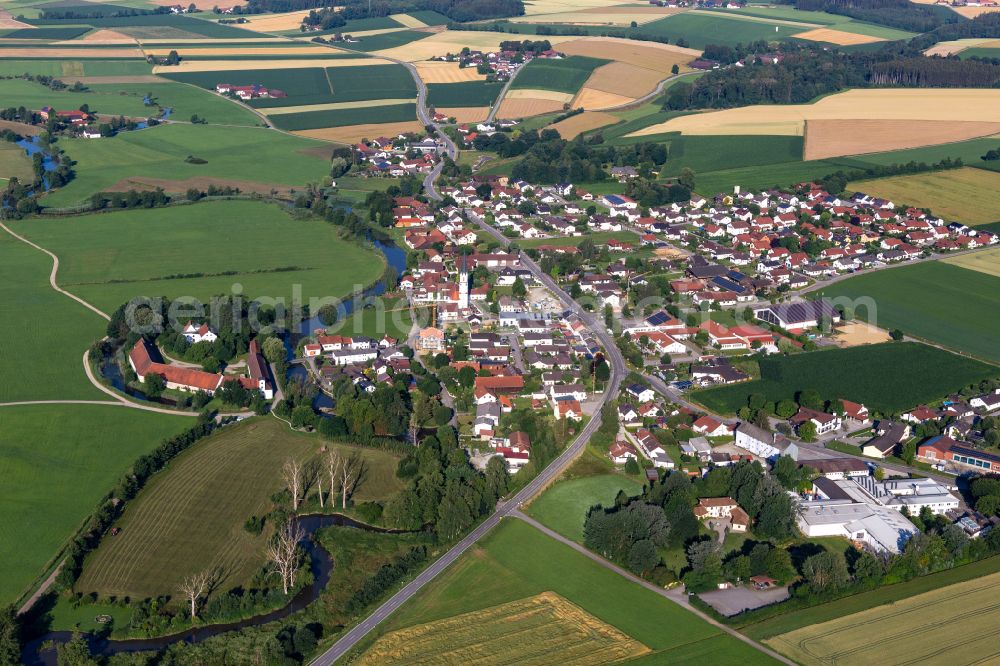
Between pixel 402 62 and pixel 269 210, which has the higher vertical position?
pixel 402 62

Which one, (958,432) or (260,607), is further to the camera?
(958,432)

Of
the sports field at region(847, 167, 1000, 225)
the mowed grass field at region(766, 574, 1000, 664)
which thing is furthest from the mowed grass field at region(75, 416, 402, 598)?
the sports field at region(847, 167, 1000, 225)

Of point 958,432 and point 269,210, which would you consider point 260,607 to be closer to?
point 958,432

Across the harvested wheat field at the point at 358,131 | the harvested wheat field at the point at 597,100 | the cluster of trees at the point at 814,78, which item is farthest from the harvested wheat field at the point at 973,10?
the harvested wheat field at the point at 358,131

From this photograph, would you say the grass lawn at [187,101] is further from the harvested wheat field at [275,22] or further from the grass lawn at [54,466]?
the grass lawn at [54,466]

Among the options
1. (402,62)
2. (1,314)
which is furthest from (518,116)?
(1,314)

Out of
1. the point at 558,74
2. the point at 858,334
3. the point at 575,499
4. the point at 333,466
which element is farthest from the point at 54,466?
the point at 558,74

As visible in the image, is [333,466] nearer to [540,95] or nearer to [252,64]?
[540,95]

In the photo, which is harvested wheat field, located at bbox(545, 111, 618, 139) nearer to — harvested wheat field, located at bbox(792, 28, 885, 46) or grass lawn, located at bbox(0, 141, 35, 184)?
grass lawn, located at bbox(0, 141, 35, 184)

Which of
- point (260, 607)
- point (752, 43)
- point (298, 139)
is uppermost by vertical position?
point (752, 43)
